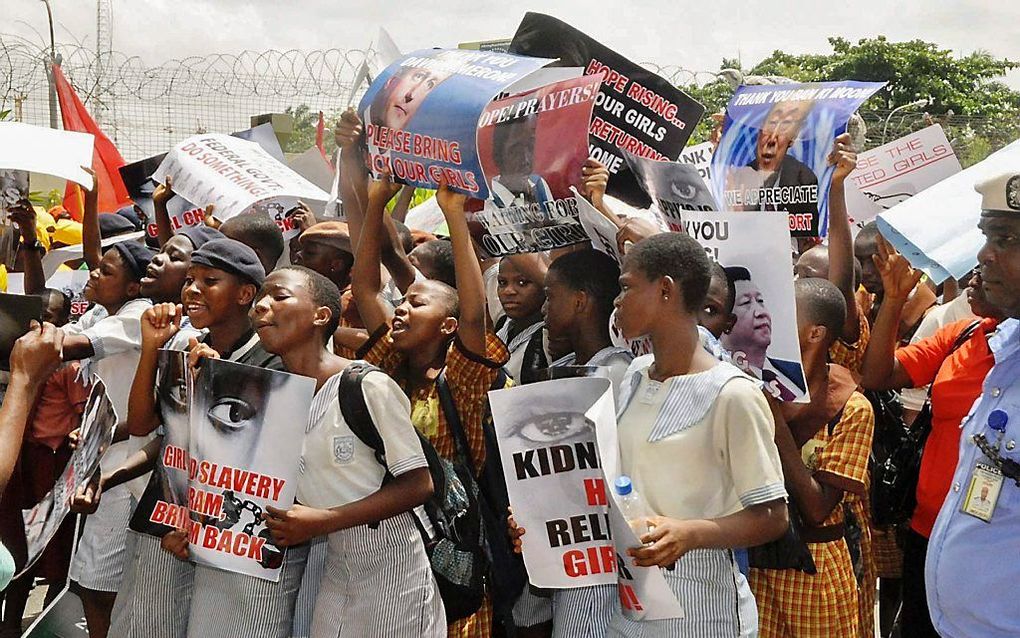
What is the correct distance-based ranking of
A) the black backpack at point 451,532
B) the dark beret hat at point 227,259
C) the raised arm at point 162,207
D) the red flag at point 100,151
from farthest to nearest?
the red flag at point 100,151, the raised arm at point 162,207, the dark beret hat at point 227,259, the black backpack at point 451,532

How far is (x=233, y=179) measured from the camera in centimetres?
557

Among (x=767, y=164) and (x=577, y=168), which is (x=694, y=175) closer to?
(x=577, y=168)

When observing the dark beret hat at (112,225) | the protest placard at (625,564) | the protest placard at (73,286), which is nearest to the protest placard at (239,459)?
the protest placard at (625,564)

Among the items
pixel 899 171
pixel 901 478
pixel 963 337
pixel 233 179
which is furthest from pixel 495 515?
pixel 899 171

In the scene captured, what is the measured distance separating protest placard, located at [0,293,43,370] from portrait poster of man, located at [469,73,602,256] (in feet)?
4.58

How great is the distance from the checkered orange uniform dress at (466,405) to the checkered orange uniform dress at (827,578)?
2.97 feet

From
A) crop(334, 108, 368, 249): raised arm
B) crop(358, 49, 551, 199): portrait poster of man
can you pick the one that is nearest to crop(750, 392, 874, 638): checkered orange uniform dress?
crop(358, 49, 551, 199): portrait poster of man

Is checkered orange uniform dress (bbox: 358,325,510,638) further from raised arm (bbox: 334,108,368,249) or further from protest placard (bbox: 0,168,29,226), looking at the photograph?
protest placard (bbox: 0,168,29,226)

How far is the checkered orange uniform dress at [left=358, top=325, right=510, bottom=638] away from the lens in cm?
372

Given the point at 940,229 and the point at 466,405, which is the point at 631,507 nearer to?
the point at 466,405

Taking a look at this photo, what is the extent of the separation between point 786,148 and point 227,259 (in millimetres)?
2360

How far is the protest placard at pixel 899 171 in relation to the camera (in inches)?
231

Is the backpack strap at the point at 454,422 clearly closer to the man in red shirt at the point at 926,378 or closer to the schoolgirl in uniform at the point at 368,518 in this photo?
the schoolgirl in uniform at the point at 368,518

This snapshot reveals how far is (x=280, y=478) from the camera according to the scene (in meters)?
3.09
